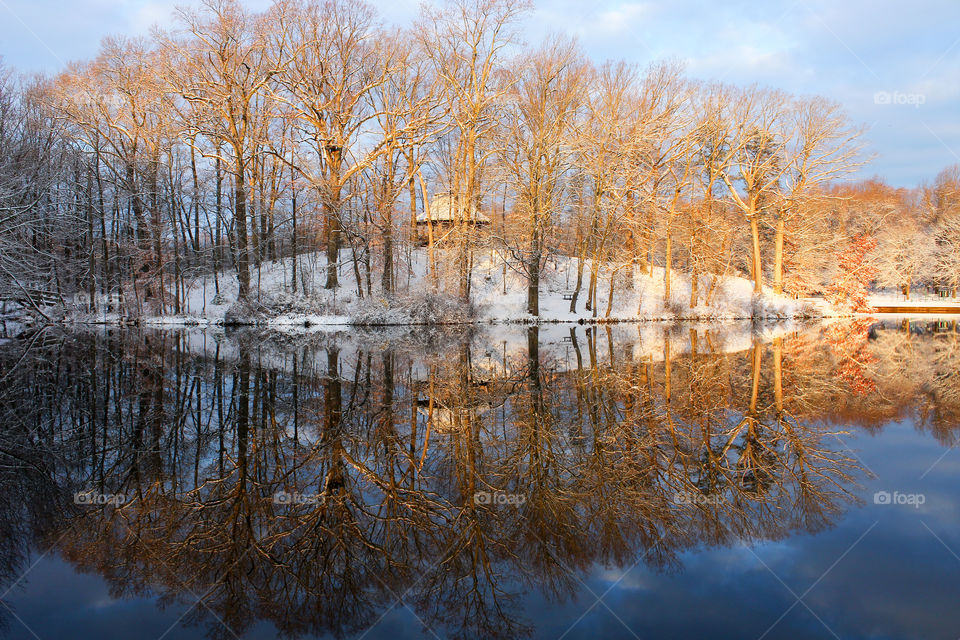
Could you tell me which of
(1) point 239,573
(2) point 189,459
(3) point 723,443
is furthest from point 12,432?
(3) point 723,443

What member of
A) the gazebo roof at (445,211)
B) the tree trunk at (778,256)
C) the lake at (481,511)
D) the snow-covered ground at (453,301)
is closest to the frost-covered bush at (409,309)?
the snow-covered ground at (453,301)

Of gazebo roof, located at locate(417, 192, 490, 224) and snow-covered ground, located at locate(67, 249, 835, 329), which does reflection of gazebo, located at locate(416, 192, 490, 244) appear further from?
snow-covered ground, located at locate(67, 249, 835, 329)

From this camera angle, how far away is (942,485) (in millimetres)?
5617

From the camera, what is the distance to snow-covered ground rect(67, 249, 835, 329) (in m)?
28.0

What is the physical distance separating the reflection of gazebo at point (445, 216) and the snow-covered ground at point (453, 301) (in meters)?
2.07

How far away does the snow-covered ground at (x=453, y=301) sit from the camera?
28.0 meters

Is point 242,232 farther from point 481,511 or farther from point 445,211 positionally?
point 481,511

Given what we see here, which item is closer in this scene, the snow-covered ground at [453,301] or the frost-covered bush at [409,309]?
the frost-covered bush at [409,309]

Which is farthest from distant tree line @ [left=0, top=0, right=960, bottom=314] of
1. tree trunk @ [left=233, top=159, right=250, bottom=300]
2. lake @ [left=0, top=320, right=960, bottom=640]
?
lake @ [left=0, top=320, right=960, bottom=640]

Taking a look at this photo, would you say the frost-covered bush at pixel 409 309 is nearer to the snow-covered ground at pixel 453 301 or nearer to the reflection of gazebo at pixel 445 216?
the snow-covered ground at pixel 453 301

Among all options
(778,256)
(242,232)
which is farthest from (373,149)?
(778,256)

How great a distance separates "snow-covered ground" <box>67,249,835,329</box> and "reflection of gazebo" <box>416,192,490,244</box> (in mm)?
2069

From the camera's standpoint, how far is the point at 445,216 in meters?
40.2

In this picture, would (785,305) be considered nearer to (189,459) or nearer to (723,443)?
(723,443)
